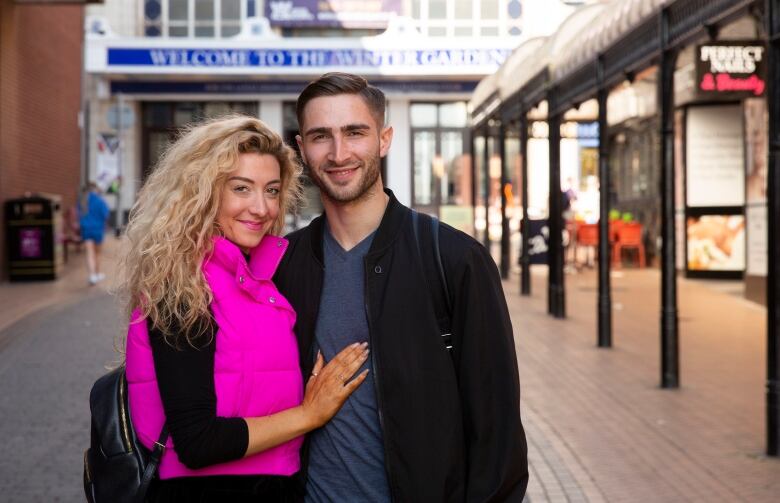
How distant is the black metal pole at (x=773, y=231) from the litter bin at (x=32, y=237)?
46.9ft

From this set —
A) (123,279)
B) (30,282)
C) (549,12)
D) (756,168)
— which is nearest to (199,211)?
(123,279)

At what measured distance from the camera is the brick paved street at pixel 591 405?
609 cm

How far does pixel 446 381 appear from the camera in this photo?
259cm

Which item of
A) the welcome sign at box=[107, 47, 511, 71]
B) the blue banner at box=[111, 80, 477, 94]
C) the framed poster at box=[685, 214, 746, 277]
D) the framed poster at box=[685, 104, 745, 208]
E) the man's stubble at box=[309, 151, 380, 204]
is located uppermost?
the welcome sign at box=[107, 47, 511, 71]

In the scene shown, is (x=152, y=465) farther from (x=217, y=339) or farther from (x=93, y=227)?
(x=93, y=227)

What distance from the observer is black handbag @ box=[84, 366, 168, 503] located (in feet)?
8.34

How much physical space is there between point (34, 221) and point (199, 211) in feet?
55.3

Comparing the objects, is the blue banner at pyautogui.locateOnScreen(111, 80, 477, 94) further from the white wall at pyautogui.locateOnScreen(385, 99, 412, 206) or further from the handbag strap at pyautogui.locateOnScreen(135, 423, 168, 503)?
the handbag strap at pyautogui.locateOnScreen(135, 423, 168, 503)

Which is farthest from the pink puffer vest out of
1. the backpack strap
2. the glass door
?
the glass door

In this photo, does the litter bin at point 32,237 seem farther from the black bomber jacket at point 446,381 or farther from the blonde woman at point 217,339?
the black bomber jacket at point 446,381

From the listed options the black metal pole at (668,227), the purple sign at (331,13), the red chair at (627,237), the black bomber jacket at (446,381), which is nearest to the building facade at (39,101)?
the red chair at (627,237)

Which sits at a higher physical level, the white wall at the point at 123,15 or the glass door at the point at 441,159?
the white wall at the point at 123,15

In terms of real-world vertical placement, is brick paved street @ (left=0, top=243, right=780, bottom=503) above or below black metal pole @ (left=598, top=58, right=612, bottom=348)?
below

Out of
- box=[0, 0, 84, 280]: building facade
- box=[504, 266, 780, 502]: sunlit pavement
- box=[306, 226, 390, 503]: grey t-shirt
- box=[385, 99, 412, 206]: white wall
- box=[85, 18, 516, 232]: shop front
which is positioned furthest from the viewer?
box=[385, 99, 412, 206]: white wall
